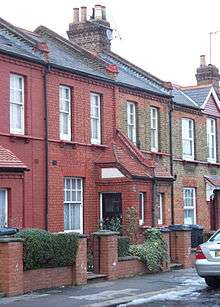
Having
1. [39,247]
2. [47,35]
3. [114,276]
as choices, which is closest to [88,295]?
[39,247]

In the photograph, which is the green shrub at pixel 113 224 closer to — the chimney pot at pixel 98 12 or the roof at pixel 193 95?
the roof at pixel 193 95

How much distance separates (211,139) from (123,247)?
46.3 ft

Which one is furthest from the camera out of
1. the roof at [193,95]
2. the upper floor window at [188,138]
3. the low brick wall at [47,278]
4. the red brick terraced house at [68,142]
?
the roof at [193,95]

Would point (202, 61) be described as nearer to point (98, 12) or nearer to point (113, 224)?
point (98, 12)

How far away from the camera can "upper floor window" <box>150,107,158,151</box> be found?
2745 cm

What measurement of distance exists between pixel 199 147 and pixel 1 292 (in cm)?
1788

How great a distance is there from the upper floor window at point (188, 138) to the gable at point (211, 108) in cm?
159

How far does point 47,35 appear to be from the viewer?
2750cm

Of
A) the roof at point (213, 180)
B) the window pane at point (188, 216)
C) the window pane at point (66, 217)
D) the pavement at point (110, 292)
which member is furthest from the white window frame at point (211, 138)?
the pavement at point (110, 292)

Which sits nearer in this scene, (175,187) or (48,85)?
(48,85)

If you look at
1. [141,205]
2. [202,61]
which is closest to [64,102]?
[141,205]

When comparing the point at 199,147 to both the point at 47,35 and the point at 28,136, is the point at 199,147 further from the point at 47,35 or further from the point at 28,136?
the point at 28,136

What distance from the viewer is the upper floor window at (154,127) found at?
27.5 meters

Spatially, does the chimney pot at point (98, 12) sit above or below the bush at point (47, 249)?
above
